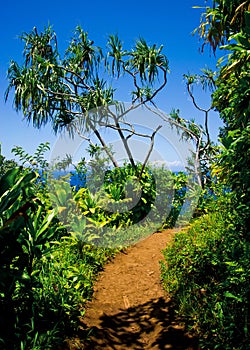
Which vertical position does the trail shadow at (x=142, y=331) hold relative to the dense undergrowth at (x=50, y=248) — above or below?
below

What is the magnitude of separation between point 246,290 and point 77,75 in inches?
275

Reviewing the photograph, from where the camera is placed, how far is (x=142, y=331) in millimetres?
3648

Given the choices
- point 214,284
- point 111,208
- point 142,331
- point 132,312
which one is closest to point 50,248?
point 142,331

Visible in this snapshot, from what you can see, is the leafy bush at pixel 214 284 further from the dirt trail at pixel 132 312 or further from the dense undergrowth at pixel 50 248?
the dense undergrowth at pixel 50 248

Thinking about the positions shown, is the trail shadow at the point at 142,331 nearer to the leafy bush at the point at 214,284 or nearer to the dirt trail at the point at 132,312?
the dirt trail at the point at 132,312

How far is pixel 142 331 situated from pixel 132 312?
1.43 feet

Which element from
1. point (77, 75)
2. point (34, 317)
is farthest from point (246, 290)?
point (77, 75)

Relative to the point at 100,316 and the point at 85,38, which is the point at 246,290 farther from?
the point at 85,38

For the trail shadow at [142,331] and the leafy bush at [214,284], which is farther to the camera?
the trail shadow at [142,331]

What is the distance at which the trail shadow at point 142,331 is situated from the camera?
10.8 ft

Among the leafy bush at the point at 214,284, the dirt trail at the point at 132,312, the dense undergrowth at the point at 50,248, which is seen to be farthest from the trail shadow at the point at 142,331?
the dense undergrowth at the point at 50,248

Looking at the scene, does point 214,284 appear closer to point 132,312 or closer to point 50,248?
point 132,312

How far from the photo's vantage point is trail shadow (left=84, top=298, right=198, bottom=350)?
10.8 feet

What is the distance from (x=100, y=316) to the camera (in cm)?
389
